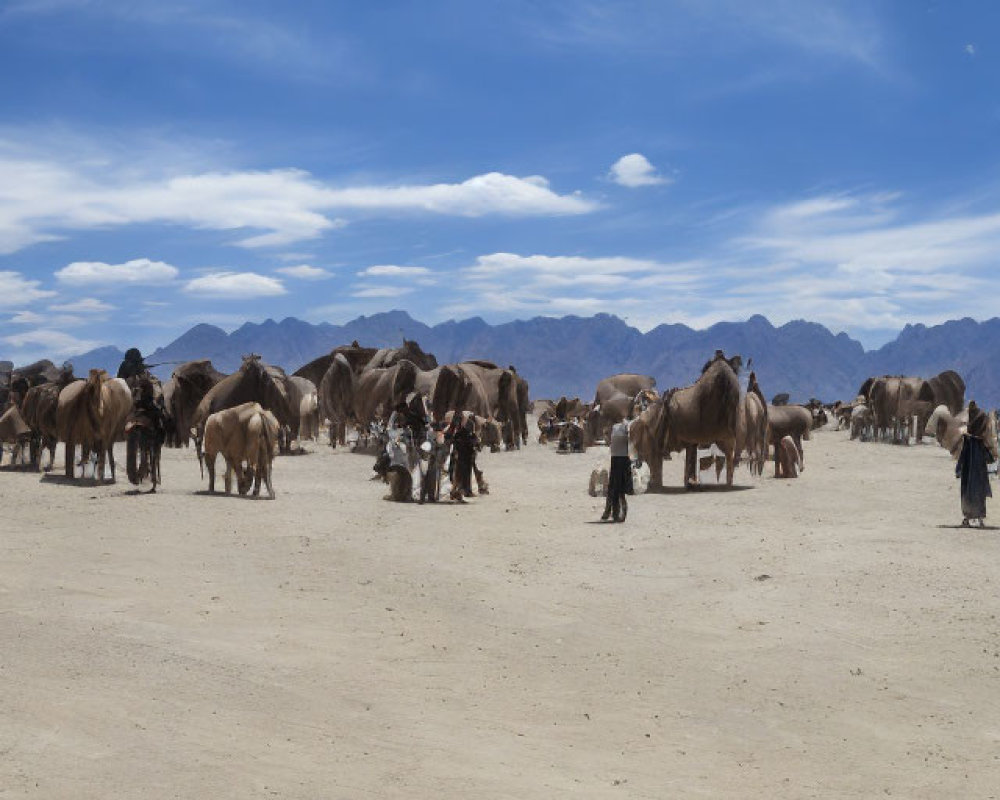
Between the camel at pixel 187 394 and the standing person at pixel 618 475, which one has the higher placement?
the camel at pixel 187 394

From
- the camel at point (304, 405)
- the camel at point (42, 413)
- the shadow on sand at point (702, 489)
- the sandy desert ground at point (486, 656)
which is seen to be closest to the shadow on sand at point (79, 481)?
the camel at point (42, 413)

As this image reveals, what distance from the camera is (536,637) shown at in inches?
450

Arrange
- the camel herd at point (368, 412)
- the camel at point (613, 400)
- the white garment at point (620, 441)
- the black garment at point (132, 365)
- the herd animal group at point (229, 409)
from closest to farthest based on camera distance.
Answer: the white garment at point (620, 441) → the herd animal group at point (229, 409) → the camel herd at point (368, 412) → the black garment at point (132, 365) → the camel at point (613, 400)

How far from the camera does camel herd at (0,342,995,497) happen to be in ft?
69.2

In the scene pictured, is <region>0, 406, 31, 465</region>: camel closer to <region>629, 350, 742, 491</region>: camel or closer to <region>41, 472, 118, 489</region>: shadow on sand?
<region>41, 472, 118, 489</region>: shadow on sand

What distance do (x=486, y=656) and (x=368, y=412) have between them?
27.9 m

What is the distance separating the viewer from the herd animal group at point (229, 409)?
2078 centimetres

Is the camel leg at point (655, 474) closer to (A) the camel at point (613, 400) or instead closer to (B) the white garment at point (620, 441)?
(B) the white garment at point (620, 441)

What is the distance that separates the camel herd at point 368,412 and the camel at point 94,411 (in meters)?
0.03

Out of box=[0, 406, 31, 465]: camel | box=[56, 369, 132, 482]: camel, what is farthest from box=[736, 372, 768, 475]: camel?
box=[0, 406, 31, 465]: camel

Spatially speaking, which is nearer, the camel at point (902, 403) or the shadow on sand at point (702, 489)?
the shadow on sand at point (702, 489)

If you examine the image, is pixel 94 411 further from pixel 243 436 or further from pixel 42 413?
pixel 243 436

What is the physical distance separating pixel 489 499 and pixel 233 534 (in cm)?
761

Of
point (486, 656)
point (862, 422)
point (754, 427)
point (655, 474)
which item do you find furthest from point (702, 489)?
point (862, 422)
